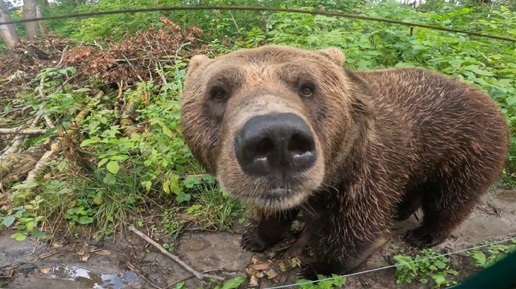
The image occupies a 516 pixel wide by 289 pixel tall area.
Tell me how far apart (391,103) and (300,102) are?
3.85ft

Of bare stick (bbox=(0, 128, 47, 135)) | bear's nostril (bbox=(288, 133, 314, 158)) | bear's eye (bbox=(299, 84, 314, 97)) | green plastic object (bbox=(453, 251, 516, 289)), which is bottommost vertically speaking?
bare stick (bbox=(0, 128, 47, 135))

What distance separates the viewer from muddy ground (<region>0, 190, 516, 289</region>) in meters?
3.57

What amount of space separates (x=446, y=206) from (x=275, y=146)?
237 cm

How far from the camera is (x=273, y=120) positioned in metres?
2.13

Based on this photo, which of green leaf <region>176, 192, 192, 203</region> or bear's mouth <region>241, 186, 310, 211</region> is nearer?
bear's mouth <region>241, 186, 310, 211</region>

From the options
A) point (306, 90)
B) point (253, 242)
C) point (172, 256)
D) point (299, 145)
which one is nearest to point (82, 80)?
point (172, 256)

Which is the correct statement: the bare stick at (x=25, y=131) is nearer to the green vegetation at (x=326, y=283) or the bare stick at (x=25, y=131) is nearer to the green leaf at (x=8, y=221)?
the green leaf at (x=8, y=221)

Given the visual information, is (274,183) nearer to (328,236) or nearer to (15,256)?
(328,236)

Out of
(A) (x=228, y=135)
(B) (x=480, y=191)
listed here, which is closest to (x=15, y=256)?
(A) (x=228, y=135)

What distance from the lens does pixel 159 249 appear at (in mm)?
3885

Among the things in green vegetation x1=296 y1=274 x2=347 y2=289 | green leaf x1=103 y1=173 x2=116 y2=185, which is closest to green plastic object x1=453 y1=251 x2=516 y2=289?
green vegetation x1=296 y1=274 x2=347 y2=289

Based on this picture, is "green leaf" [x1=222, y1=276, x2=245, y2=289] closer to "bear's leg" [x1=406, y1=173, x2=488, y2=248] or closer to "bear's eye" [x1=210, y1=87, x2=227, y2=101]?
"bear's eye" [x1=210, y1=87, x2=227, y2=101]

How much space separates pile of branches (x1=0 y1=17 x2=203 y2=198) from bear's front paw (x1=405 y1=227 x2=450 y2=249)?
362 centimetres

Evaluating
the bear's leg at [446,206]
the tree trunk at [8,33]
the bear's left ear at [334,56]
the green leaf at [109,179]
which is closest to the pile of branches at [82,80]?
the green leaf at [109,179]
